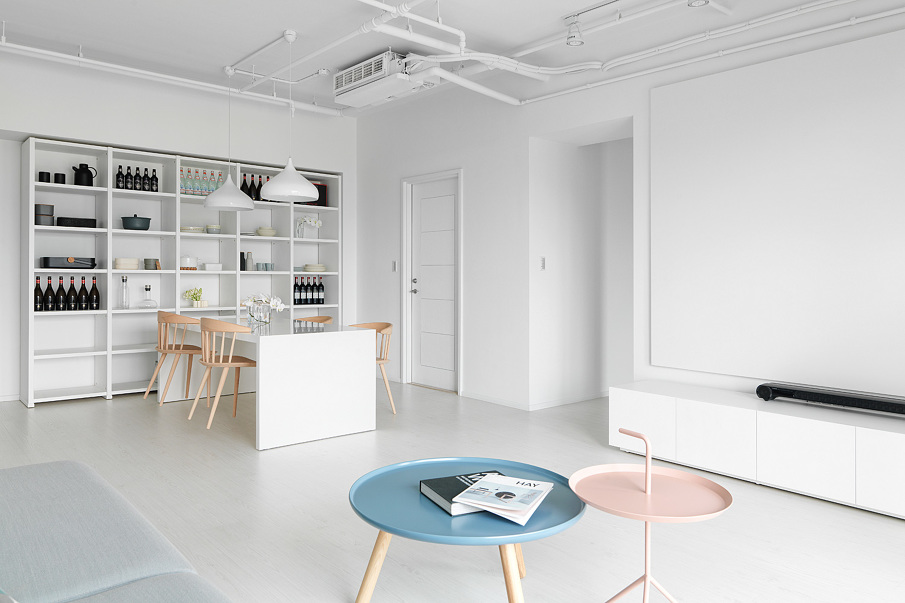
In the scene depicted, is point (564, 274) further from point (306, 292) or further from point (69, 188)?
point (69, 188)

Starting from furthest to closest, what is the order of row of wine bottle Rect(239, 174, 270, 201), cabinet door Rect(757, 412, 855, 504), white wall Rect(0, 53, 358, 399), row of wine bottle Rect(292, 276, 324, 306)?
row of wine bottle Rect(292, 276, 324, 306), row of wine bottle Rect(239, 174, 270, 201), white wall Rect(0, 53, 358, 399), cabinet door Rect(757, 412, 855, 504)

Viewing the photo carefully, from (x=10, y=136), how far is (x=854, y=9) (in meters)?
6.35

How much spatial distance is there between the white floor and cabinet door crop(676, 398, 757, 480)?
111 millimetres

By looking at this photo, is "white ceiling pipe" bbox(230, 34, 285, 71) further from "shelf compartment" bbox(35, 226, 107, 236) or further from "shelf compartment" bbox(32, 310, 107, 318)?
"shelf compartment" bbox(32, 310, 107, 318)

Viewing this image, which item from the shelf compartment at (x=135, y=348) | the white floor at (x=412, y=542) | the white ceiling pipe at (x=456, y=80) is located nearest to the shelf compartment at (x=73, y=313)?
the shelf compartment at (x=135, y=348)

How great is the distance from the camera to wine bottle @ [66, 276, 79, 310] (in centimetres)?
577

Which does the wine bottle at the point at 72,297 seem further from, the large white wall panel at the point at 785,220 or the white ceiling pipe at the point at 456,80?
the large white wall panel at the point at 785,220

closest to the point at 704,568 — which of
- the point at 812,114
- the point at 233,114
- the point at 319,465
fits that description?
the point at 319,465

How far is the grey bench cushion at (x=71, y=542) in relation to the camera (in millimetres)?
1466

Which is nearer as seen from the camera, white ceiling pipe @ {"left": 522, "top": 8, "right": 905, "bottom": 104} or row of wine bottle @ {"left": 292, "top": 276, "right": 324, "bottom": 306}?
white ceiling pipe @ {"left": 522, "top": 8, "right": 905, "bottom": 104}

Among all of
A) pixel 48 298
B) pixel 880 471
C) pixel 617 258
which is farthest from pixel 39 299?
pixel 880 471

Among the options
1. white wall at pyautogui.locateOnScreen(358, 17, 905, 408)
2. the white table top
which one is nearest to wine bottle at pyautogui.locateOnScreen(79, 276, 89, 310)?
the white table top

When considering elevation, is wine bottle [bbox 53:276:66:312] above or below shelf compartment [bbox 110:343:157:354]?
above

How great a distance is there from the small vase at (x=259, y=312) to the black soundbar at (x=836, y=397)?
3.52m
